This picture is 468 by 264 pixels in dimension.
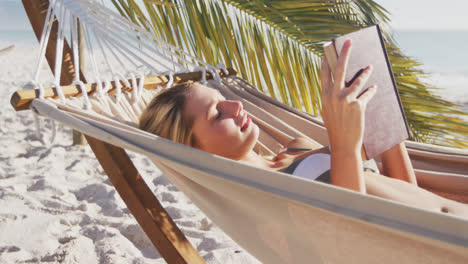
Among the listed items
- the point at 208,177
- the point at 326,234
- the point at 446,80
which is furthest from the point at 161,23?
the point at 446,80

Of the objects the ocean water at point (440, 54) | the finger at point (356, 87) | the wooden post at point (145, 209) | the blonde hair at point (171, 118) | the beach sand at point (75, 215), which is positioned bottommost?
the ocean water at point (440, 54)

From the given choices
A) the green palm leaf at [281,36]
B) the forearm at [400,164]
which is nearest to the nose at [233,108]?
the forearm at [400,164]

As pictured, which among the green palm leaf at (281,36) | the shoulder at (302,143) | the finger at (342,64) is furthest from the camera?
the green palm leaf at (281,36)

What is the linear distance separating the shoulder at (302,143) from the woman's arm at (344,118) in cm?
51

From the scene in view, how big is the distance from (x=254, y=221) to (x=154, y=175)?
5.97 feet

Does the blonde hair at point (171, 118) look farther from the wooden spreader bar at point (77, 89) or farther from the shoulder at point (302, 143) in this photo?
the shoulder at point (302, 143)

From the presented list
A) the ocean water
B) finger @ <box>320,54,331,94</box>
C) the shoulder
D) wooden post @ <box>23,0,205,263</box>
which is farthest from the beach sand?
the ocean water

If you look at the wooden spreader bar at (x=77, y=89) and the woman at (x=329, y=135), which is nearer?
the woman at (x=329, y=135)

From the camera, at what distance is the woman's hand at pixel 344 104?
94 cm

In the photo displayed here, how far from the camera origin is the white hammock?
0.71 m

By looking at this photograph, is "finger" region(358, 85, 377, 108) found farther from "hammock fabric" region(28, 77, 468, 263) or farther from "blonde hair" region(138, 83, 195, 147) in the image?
"blonde hair" region(138, 83, 195, 147)

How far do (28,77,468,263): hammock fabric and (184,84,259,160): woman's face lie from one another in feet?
0.51

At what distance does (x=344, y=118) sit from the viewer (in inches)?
37.7

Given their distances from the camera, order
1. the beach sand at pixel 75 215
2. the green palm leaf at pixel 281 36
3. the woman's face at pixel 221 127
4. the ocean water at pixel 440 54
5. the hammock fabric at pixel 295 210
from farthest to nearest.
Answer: the ocean water at pixel 440 54 < the green palm leaf at pixel 281 36 < the beach sand at pixel 75 215 < the woman's face at pixel 221 127 < the hammock fabric at pixel 295 210
